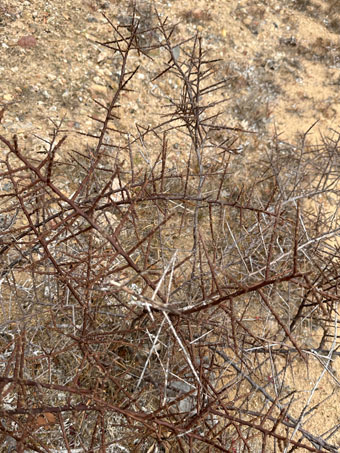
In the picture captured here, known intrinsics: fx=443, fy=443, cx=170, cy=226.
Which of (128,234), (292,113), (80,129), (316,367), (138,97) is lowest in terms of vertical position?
(316,367)

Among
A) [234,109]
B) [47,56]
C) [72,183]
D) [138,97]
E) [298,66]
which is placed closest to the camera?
[72,183]

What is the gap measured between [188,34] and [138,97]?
4.39 feet

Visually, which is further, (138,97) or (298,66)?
(298,66)

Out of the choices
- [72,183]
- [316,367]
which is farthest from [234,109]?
[316,367]

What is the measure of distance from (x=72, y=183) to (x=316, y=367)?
218 centimetres

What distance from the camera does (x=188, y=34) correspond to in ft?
15.9

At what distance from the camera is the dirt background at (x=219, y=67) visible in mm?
3264

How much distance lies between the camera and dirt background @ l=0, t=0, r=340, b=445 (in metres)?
3.26

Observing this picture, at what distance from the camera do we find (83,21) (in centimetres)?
412

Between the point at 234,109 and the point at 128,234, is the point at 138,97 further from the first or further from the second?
the point at 128,234

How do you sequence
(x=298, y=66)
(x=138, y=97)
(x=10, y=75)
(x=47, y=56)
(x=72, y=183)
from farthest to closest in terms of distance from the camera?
(x=298, y=66), (x=138, y=97), (x=47, y=56), (x=10, y=75), (x=72, y=183)

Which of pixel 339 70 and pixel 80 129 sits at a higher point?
pixel 339 70

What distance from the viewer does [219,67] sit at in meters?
4.73

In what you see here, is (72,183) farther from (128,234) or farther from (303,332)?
(303,332)
